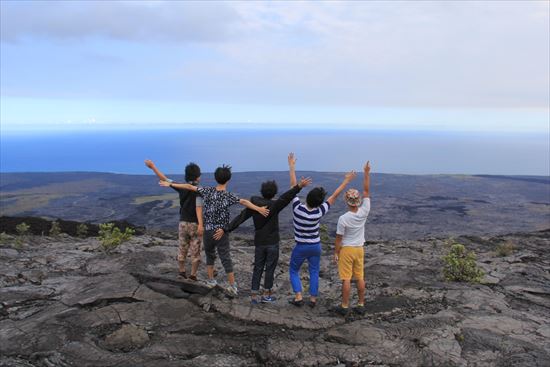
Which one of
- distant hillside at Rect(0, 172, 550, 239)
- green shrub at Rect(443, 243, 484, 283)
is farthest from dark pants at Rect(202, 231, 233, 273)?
distant hillside at Rect(0, 172, 550, 239)

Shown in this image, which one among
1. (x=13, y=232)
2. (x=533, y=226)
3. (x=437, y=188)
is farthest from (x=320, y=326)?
(x=437, y=188)

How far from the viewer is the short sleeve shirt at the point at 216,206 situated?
8.30m

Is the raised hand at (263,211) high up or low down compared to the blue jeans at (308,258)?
up

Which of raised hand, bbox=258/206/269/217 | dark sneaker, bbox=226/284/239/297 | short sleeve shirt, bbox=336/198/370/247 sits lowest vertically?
dark sneaker, bbox=226/284/239/297

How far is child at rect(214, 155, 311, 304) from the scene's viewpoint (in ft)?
25.8

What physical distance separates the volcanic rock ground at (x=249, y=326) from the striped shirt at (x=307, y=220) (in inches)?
60.7

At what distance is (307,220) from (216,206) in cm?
188

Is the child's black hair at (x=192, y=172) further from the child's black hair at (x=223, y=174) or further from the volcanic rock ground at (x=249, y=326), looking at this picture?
the volcanic rock ground at (x=249, y=326)

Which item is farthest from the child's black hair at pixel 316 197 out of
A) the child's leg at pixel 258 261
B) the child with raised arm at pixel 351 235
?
the child's leg at pixel 258 261

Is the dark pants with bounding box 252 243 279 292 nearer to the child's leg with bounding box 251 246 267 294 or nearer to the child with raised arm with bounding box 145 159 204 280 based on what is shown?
the child's leg with bounding box 251 246 267 294

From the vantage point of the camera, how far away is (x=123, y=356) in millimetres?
6352

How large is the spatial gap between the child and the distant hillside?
128 feet

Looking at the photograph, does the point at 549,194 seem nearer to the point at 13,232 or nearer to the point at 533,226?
the point at 533,226

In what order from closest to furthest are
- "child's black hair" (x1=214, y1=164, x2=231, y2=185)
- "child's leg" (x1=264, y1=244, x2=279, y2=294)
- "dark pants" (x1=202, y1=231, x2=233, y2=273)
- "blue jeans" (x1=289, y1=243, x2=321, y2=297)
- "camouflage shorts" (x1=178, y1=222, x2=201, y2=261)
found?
"child's black hair" (x1=214, y1=164, x2=231, y2=185)
"blue jeans" (x1=289, y1=243, x2=321, y2=297)
"child's leg" (x1=264, y1=244, x2=279, y2=294)
"dark pants" (x1=202, y1=231, x2=233, y2=273)
"camouflage shorts" (x1=178, y1=222, x2=201, y2=261)
